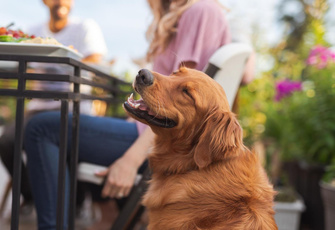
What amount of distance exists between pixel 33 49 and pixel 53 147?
596 mm

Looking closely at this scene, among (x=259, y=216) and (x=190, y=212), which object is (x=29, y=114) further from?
(x=259, y=216)

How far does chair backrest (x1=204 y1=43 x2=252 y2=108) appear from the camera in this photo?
6.03 ft

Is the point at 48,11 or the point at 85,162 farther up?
the point at 48,11

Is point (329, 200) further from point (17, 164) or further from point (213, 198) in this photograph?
point (17, 164)

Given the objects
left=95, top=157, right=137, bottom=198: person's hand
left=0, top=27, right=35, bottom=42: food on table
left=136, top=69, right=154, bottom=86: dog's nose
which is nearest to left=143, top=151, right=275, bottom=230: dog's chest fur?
left=95, top=157, right=137, bottom=198: person's hand

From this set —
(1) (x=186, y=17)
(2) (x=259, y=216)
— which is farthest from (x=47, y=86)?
(2) (x=259, y=216)

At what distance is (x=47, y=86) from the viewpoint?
2828 millimetres

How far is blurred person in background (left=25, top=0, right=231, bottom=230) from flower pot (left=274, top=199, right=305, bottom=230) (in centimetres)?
182

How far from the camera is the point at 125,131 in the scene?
2.06m

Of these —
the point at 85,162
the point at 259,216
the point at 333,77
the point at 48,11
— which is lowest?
the point at 85,162

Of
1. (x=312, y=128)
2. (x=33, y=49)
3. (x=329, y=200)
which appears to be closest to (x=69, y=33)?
(x=33, y=49)

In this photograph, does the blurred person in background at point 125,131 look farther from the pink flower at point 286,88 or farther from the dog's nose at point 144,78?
the pink flower at point 286,88

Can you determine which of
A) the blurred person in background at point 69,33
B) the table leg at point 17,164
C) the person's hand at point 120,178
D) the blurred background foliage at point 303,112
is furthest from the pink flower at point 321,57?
the table leg at point 17,164

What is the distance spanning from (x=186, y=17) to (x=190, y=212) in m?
1.08
